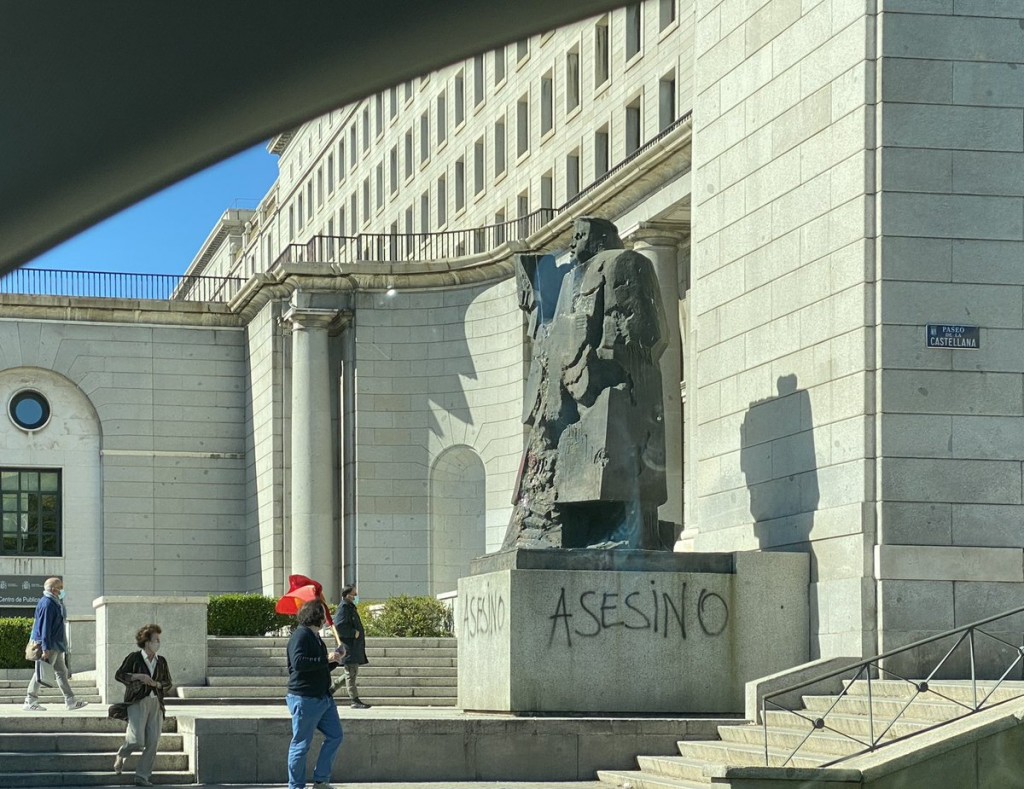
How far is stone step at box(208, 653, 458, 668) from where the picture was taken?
1153 inches

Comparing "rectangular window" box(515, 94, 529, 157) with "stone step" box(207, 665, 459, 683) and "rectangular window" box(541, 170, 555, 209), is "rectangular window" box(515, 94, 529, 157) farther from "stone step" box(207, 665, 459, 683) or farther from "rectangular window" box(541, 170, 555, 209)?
"stone step" box(207, 665, 459, 683)

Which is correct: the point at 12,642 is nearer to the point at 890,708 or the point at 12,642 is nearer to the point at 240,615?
the point at 240,615

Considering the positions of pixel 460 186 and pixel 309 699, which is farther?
pixel 460 186

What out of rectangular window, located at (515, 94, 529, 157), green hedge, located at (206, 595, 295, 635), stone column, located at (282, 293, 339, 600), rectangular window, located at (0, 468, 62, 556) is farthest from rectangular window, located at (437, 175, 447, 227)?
green hedge, located at (206, 595, 295, 635)

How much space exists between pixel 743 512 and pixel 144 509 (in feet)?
103

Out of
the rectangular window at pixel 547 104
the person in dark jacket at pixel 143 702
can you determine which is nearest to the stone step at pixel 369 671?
the person in dark jacket at pixel 143 702

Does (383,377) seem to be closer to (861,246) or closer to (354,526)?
(354,526)

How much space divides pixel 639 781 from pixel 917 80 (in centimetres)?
885

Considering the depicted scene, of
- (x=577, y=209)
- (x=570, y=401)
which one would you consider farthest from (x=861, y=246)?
(x=577, y=209)

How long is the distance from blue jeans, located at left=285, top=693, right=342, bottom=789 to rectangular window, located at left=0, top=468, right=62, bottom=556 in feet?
122

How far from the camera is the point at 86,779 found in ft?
59.5

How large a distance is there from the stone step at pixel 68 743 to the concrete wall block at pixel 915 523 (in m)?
8.32

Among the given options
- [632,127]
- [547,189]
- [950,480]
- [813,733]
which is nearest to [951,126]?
[950,480]

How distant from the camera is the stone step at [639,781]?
52.5ft
